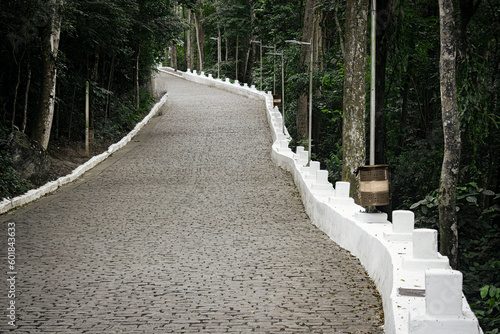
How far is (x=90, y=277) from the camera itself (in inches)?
350

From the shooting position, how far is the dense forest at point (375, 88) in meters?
11.9

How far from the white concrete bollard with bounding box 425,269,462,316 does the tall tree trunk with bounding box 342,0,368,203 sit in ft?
37.6

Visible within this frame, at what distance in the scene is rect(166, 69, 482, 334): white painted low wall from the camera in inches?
188

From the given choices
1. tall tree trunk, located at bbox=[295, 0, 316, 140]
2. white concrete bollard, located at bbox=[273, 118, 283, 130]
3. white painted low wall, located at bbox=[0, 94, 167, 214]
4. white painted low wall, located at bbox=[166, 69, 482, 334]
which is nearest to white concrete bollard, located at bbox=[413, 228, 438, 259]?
white painted low wall, located at bbox=[166, 69, 482, 334]

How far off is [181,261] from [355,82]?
781cm

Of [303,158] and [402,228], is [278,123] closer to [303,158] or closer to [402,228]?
[303,158]

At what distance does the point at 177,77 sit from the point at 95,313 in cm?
6127

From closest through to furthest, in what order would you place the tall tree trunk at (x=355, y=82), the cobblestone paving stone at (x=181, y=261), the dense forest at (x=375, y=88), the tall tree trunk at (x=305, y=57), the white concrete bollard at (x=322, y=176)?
1. the cobblestone paving stone at (x=181, y=261)
2. the dense forest at (x=375, y=88)
3. the white concrete bollard at (x=322, y=176)
4. the tall tree trunk at (x=355, y=82)
5. the tall tree trunk at (x=305, y=57)

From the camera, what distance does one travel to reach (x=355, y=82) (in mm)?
15891

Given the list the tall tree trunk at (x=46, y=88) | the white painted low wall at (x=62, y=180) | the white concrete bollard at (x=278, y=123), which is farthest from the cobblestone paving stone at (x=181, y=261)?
the white concrete bollard at (x=278, y=123)

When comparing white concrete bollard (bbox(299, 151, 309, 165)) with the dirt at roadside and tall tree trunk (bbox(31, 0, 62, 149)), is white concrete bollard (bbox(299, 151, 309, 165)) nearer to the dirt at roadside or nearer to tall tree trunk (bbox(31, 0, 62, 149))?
the dirt at roadside

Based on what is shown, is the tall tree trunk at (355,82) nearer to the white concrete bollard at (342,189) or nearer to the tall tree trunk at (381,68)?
the tall tree trunk at (381,68)

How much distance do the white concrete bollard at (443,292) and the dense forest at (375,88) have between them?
287cm

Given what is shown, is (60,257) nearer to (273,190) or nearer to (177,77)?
(273,190)
